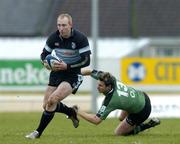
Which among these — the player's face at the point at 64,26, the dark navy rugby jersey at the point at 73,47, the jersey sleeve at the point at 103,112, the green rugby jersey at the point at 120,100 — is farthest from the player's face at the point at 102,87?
the player's face at the point at 64,26

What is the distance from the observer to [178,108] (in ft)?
82.5

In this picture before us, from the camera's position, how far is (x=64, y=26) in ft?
45.9

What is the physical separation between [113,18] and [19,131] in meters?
35.9

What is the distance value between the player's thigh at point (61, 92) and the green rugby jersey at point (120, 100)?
51 cm

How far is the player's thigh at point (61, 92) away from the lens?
14.1 metres

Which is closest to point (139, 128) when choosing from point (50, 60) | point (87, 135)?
point (87, 135)

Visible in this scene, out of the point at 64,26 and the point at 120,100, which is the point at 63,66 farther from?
the point at 120,100

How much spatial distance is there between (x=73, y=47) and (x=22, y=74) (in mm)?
16881

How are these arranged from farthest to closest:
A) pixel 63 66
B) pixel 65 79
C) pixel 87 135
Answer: pixel 87 135
pixel 65 79
pixel 63 66

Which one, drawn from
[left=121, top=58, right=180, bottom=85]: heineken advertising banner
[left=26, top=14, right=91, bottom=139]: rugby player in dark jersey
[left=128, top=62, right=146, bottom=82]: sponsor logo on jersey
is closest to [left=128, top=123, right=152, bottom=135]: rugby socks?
[left=26, top=14, right=91, bottom=139]: rugby player in dark jersey

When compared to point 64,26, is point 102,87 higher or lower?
lower

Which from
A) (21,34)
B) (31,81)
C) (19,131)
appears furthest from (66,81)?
(21,34)

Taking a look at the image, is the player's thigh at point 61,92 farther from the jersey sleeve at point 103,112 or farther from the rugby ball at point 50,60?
the jersey sleeve at point 103,112

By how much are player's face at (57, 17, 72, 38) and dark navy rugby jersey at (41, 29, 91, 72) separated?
0.55ft
